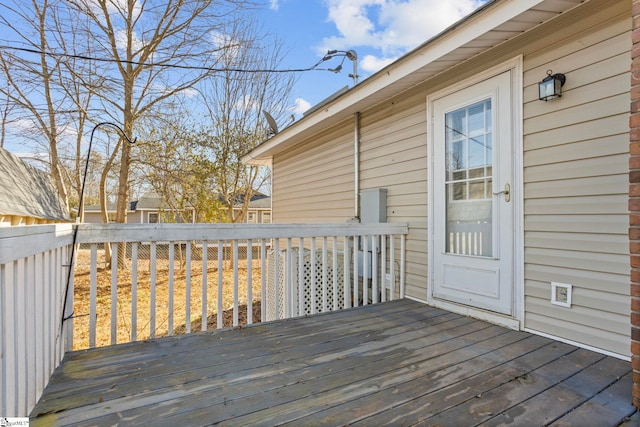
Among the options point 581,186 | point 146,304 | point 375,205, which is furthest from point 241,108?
point 581,186

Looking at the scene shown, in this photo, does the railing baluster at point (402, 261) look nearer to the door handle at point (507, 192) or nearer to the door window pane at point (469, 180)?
the door window pane at point (469, 180)

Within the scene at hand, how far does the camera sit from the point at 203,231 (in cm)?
265

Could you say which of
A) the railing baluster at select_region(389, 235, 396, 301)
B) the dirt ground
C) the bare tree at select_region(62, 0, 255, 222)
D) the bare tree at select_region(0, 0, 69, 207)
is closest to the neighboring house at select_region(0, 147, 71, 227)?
the bare tree at select_region(0, 0, 69, 207)

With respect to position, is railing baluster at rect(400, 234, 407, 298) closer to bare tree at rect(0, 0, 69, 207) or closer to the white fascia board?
the white fascia board

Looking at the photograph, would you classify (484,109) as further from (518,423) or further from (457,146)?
(518,423)

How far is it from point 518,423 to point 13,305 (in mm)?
2127

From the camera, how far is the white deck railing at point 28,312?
1198 mm

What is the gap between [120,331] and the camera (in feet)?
19.2

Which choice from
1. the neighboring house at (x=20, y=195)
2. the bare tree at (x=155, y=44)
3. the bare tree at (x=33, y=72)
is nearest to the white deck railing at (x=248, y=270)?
the neighboring house at (x=20, y=195)

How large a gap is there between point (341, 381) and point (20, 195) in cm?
572

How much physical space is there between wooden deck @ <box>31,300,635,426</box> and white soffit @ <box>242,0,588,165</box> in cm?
228

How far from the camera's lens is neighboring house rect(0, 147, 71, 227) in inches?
166

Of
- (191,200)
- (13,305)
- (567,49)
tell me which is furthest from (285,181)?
(13,305)

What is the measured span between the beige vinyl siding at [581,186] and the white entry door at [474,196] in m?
0.17
